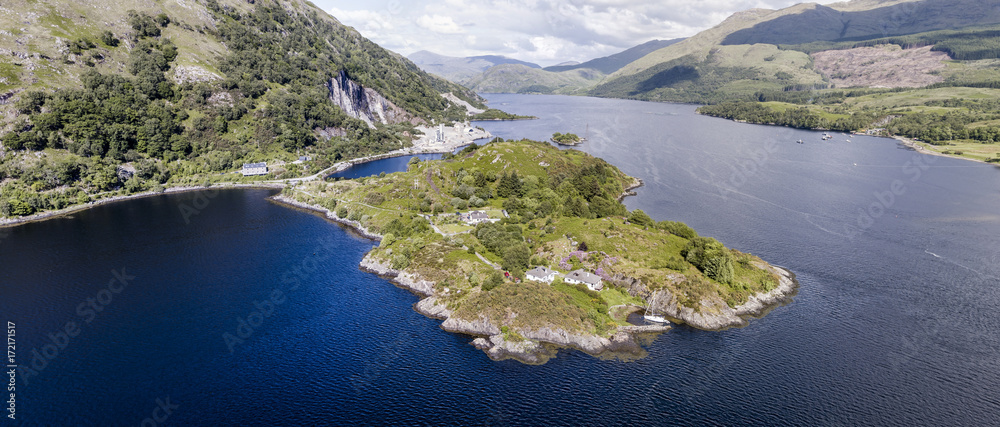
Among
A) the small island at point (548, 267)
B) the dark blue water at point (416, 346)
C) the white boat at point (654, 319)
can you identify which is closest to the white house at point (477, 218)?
the small island at point (548, 267)

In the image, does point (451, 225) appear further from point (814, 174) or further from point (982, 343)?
point (814, 174)

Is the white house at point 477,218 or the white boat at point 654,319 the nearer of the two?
the white boat at point 654,319

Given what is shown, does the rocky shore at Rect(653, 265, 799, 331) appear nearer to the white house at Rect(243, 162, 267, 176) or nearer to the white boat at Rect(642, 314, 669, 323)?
the white boat at Rect(642, 314, 669, 323)

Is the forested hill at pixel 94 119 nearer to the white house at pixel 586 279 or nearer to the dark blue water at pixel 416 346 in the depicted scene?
the dark blue water at pixel 416 346

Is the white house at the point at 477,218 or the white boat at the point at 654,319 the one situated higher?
the white house at the point at 477,218

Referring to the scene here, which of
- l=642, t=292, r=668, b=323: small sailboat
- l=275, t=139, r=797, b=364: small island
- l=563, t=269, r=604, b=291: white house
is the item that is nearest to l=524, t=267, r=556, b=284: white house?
l=275, t=139, r=797, b=364: small island

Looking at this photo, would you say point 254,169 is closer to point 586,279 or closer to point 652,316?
point 586,279
